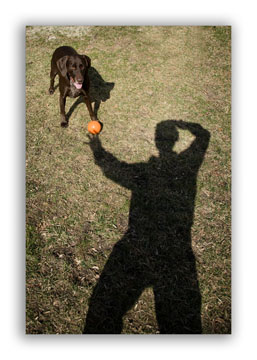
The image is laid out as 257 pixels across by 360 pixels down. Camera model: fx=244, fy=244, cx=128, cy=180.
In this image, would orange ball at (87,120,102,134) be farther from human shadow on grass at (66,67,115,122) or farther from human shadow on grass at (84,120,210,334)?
human shadow on grass at (66,67,115,122)

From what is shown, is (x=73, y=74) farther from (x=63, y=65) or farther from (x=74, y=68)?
(x=63, y=65)

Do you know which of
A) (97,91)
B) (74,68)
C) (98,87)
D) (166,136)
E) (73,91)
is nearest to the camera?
(74,68)

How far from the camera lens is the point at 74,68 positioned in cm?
442

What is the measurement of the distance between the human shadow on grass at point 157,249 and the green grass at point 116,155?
0.12 meters

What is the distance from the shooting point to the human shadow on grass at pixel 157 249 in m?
3.15

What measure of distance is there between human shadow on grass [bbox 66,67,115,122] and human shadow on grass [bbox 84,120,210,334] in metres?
1.28

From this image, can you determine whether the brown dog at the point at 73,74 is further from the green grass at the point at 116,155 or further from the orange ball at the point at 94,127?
the green grass at the point at 116,155

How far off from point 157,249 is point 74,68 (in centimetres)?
346

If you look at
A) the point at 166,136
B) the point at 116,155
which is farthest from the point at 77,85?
the point at 166,136

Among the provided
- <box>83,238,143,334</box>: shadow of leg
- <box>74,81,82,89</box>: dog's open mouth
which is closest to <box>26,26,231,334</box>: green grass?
<box>83,238,143,334</box>: shadow of leg

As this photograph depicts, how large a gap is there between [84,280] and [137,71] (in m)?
5.77

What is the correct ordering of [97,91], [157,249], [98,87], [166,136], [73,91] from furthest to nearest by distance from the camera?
1. [98,87]
2. [97,91]
3. [166,136]
4. [73,91]
5. [157,249]

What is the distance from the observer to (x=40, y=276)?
344 cm
